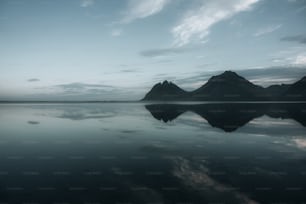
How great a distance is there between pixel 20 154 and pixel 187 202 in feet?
55.3

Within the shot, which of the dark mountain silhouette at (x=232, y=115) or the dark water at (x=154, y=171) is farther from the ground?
the dark mountain silhouette at (x=232, y=115)

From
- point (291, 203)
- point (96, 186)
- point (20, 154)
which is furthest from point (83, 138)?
point (291, 203)

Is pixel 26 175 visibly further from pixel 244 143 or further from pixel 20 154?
pixel 244 143

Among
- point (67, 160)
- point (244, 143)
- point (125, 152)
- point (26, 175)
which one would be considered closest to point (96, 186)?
point (26, 175)

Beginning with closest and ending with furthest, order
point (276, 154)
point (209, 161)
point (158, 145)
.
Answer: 1. point (209, 161)
2. point (276, 154)
3. point (158, 145)

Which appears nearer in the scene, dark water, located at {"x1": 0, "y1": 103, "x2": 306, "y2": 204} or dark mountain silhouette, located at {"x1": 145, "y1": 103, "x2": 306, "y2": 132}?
dark water, located at {"x1": 0, "y1": 103, "x2": 306, "y2": 204}

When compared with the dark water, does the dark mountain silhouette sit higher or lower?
higher

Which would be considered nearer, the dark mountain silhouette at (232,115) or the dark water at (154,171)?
the dark water at (154,171)

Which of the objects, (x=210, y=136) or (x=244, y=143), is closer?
(x=244, y=143)

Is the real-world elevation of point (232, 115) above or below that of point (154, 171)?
above

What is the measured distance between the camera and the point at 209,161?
19.6 meters

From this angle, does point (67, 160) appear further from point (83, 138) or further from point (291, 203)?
point (291, 203)

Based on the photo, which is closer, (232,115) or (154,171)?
(154,171)

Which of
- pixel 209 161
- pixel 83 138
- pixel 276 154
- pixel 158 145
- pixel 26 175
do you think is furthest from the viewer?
pixel 83 138
